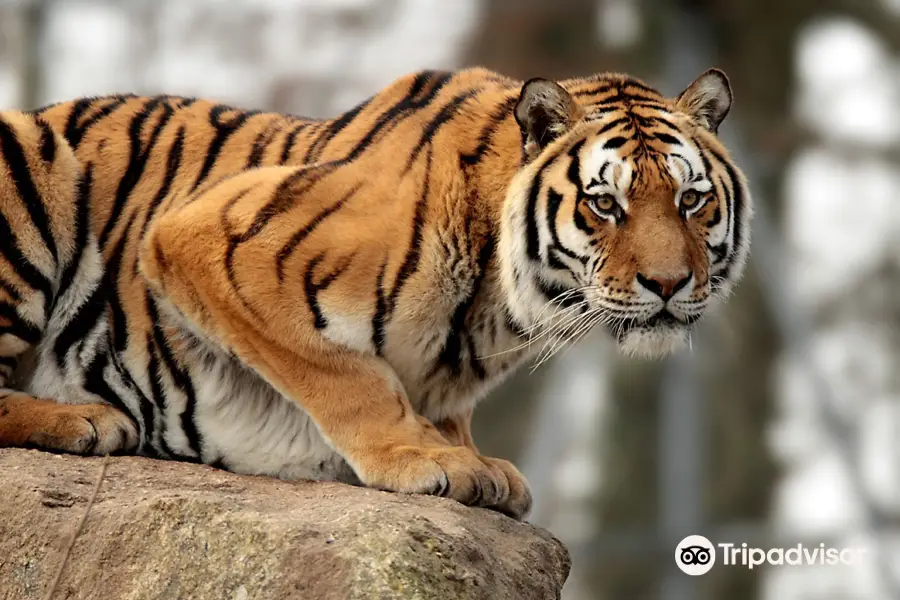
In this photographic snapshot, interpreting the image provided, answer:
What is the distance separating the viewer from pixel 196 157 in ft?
17.0

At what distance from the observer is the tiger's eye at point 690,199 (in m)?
4.42

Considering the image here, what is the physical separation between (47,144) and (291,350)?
1.27 metres

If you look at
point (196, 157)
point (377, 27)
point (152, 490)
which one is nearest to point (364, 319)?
point (152, 490)

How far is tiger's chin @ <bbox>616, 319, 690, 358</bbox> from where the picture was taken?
435 cm

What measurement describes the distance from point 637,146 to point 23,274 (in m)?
2.01

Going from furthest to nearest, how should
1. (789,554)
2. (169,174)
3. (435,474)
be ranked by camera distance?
1. (789,554)
2. (169,174)
3. (435,474)

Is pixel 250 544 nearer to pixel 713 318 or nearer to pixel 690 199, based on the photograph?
pixel 690 199

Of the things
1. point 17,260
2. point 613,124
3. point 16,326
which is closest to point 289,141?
point 17,260

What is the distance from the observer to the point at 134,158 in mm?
5219

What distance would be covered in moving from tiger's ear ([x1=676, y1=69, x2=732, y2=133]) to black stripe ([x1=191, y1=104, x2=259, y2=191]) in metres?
1.55

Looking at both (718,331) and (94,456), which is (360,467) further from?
(718,331)

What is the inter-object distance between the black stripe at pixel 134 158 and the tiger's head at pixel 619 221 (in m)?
1.42

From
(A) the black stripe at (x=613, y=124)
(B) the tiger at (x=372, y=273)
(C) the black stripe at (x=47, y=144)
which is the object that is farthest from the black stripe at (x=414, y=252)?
(C) the black stripe at (x=47, y=144)

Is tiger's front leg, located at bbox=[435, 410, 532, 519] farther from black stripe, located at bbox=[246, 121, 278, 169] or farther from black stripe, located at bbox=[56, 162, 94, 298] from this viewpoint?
black stripe, located at bbox=[56, 162, 94, 298]
